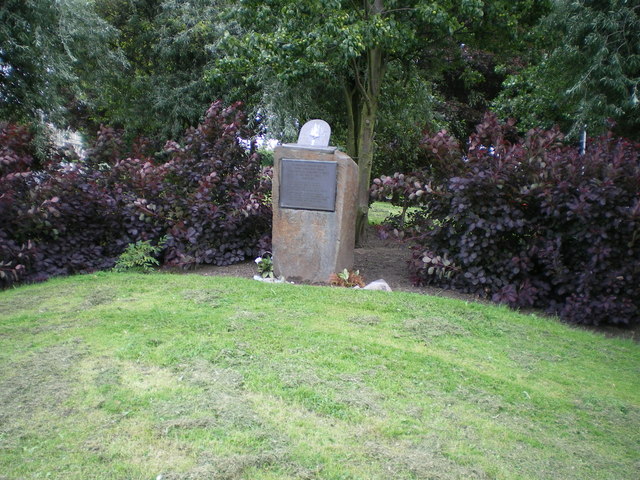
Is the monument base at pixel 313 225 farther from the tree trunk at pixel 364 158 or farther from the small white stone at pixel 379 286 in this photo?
the tree trunk at pixel 364 158

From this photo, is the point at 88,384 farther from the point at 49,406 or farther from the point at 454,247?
the point at 454,247

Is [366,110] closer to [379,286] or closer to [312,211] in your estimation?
[312,211]

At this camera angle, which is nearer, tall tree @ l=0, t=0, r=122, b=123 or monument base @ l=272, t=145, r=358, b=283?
monument base @ l=272, t=145, r=358, b=283

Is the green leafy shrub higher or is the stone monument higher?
the stone monument

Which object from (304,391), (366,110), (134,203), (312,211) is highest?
(366,110)

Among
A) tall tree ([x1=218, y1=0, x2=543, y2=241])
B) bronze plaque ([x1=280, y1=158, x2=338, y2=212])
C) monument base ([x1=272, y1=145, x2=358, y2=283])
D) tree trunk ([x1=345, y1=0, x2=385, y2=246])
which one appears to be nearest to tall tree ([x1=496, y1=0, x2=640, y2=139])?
tall tree ([x1=218, y1=0, x2=543, y2=241])

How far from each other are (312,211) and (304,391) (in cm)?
353

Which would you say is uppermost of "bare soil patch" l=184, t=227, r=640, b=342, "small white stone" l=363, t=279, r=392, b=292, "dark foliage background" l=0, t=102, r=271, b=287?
"dark foliage background" l=0, t=102, r=271, b=287

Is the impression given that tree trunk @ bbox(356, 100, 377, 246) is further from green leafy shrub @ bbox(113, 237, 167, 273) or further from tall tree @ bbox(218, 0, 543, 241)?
green leafy shrub @ bbox(113, 237, 167, 273)

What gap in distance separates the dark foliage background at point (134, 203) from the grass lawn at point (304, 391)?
1624 mm

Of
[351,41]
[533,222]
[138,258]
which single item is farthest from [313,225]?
[533,222]

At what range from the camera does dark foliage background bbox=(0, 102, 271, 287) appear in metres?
7.41

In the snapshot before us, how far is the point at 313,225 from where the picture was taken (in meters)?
7.18

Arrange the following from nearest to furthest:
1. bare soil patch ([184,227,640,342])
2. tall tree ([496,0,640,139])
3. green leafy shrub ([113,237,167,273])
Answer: bare soil patch ([184,227,640,342]), green leafy shrub ([113,237,167,273]), tall tree ([496,0,640,139])
